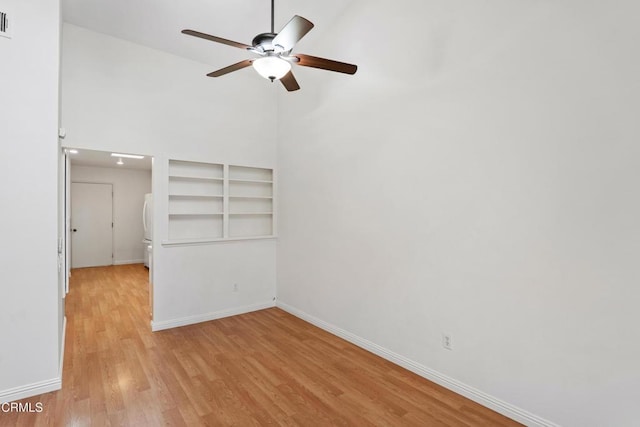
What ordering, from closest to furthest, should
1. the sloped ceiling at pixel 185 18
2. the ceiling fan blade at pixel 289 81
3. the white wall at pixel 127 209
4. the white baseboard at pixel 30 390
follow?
the white baseboard at pixel 30 390 < the ceiling fan blade at pixel 289 81 < the sloped ceiling at pixel 185 18 < the white wall at pixel 127 209

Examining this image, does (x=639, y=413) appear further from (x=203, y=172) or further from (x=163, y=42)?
(x=163, y=42)

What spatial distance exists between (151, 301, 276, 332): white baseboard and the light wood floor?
121 millimetres

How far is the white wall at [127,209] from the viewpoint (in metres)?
7.90

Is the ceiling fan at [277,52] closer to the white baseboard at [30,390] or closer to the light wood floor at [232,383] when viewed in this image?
the light wood floor at [232,383]

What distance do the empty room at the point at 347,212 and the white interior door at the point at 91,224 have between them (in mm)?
4011

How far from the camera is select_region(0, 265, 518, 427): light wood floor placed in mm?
2240

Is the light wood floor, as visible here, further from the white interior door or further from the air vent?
the white interior door

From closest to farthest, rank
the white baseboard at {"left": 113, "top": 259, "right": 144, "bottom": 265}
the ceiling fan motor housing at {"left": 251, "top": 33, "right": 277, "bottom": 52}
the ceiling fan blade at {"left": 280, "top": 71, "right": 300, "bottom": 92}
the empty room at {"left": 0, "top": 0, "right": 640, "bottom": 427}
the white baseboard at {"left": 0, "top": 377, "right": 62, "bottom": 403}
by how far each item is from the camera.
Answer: the empty room at {"left": 0, "top": 0, "right": 640, "bottom": 427} → the ceiling fan motor housing at {"left": 251, "top": 33, "right": 277, "bottom": 52} → the white baseboard at {"left": 0, "top": 377, "right": 62, "bottom": 403} → the ceiling fan blade at {"left": 280, "top": 71, "right": 300, "bottom": 92} → the white baseboard at {"left": 113, "top": 259, "right": 144, "bottom": 265}

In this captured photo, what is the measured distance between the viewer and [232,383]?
106 inches

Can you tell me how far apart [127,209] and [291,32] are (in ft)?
25.7

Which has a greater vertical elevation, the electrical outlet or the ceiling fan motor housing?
the ceiling fan motor housing

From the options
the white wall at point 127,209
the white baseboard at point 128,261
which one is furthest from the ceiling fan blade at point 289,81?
the white baseboard at point 128,261

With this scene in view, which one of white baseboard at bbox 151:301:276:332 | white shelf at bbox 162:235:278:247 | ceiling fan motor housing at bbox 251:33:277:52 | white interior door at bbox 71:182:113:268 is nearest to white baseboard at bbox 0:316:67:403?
white baseboard at bbox 151:301:276:332

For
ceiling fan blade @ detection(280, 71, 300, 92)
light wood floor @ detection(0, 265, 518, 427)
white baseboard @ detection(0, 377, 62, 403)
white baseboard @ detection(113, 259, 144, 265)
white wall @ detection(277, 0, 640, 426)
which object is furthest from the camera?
white baseboard @ detection(113, 259, 144, 265)
